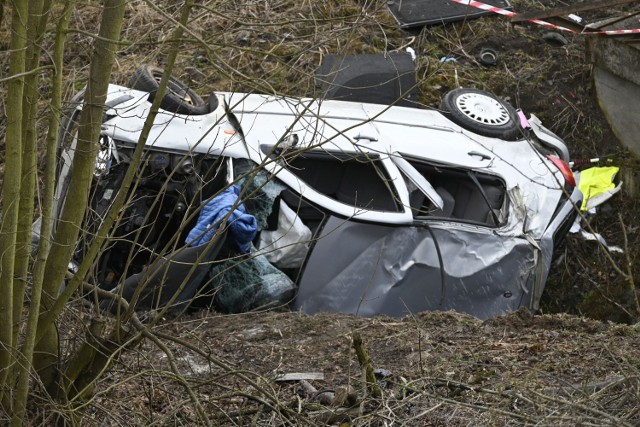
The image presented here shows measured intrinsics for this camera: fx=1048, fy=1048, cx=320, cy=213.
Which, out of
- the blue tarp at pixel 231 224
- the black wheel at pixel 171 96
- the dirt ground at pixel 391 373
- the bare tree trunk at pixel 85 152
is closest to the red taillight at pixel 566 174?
the dirt ground at pixel 391 373

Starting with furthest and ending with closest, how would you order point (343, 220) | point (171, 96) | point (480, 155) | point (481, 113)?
point (481, 113)
point (480, 155)
point (171, 96)
point (343, 220)

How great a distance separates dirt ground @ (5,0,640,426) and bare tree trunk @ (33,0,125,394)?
19 centimetres

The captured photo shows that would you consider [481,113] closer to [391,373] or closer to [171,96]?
[171,96]

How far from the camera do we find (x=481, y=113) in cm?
870

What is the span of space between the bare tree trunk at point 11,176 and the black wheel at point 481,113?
4829mm

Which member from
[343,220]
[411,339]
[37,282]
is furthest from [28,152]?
[343,220]

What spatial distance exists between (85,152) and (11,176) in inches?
15.5

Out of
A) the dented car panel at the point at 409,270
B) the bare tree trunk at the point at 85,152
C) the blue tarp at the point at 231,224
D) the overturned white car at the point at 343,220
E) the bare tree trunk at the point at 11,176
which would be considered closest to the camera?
the bare tree trunk at the point at 11,176

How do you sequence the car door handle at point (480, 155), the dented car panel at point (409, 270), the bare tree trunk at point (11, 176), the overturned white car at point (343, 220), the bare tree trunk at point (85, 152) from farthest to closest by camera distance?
the car door handle at point (480, 155)
the dented car panel at point (409, 270)
the overturned white car at point (343, 220)
the bare tree trunk at point (85, 152)
the bare tree trunk at point (11, 176)

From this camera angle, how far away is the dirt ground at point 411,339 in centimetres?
463

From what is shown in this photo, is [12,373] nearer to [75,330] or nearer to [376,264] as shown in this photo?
[75,330]

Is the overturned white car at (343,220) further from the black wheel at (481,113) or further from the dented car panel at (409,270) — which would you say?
the black wheel at (481,113)

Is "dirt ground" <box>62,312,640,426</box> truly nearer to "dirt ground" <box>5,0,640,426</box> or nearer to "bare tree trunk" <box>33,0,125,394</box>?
"dirt ground" <box>5,0,640,426</box>

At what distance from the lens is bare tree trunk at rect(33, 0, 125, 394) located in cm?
444
